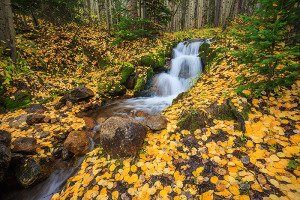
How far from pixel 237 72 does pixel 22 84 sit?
7.74 m

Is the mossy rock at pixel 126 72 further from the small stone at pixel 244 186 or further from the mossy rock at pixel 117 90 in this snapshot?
the small stone at pixel 244 186

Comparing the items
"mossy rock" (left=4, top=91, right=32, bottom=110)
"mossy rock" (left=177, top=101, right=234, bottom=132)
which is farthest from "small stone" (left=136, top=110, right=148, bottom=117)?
"mossy rock" (left=4, top=91, right=32, bottom=110)

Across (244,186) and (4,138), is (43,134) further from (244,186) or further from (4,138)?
(244,186)

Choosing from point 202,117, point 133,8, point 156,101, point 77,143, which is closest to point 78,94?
point 77,143

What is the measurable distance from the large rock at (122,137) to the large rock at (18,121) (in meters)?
3.02

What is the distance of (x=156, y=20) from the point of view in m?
9.75

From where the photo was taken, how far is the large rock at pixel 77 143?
3.16m

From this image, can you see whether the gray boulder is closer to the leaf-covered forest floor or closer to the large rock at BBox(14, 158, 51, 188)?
the leaf-covered forest floor

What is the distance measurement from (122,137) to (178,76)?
5897mm

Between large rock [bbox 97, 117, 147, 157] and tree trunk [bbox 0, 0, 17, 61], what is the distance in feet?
18.5

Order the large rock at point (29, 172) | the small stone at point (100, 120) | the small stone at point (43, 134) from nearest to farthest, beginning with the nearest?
the large rock at point (29, 172) → the small stone at point (43, 134) → the small stone at point (100, 120)

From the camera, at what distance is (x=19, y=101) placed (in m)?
4.39

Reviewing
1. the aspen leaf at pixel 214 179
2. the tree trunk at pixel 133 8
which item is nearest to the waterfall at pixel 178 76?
the tree trunk at pixel 133 8

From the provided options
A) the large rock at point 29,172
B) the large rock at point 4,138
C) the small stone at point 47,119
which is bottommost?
the large rock at point 29,172
